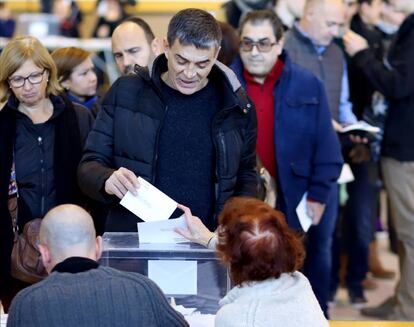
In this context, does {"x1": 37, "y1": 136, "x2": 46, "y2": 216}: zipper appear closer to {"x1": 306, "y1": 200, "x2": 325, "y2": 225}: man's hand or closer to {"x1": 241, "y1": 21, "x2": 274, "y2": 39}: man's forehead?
{"x1": 241, "y1": 21, "x2": 274, "y2": 39}: man's forehead

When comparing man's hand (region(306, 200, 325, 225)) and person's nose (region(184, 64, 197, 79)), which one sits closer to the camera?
person's nose (region(184, 64, 197, 79))

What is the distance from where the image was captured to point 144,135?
428cm

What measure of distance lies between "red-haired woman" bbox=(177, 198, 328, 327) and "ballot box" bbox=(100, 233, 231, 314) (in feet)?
1.91

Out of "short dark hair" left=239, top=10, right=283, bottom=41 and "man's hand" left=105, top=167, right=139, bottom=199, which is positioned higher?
"short dark hair" left=239, top=10, right=283, bottom=41

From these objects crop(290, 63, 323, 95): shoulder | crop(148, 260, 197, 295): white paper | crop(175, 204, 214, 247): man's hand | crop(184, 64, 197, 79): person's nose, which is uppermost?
crop(184, 64, 197, 79): person's nose

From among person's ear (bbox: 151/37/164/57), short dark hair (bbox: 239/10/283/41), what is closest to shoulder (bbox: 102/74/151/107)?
person's ear (bbox: 151/37/164/57)

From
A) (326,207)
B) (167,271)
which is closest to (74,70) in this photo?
(326,207)

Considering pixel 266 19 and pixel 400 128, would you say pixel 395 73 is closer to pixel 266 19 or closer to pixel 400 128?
pixel 400 128

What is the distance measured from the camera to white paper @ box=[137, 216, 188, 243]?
3.91m

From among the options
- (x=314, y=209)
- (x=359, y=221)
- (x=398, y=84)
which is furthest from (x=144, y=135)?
(x=359, y=221)

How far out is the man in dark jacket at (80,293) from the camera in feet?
10.4

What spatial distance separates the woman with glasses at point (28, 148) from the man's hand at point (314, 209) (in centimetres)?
140

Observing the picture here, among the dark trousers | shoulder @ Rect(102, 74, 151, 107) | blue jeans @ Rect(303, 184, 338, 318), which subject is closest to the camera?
shoulder @ Rect(102, 74, 151, 107)

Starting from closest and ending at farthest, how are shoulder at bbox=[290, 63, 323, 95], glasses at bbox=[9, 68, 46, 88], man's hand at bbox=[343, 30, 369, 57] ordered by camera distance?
glasses at bbox=[9, 68, 46, 88] → shoulder at bbox=[290, 63, 323, 95] → man's hand at bbox=[343, 30, 369, 57]
